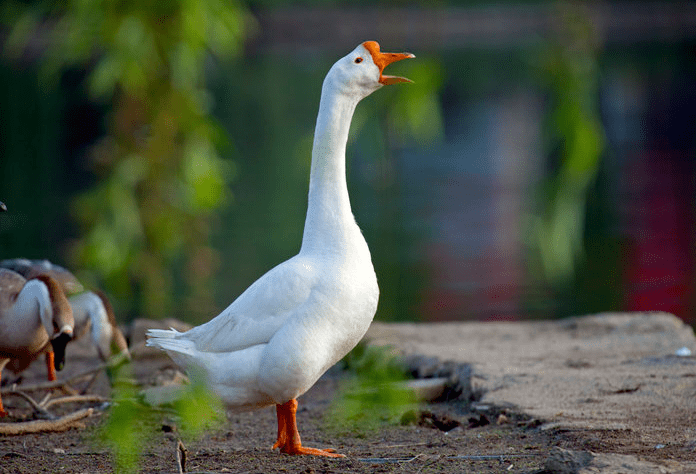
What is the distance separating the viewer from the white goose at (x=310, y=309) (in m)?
3.77

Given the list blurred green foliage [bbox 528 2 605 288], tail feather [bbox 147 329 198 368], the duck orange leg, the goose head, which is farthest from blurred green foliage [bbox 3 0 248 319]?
blurred green foliage [bbox 528 2 605 288]

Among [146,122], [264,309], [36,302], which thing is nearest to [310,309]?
[264,309]

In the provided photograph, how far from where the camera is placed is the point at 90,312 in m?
6.06

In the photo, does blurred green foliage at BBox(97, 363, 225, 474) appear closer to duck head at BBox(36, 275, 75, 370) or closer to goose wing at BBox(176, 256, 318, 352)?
goose wing at BBox(176, 256, 318, 352)

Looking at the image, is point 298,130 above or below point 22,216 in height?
above

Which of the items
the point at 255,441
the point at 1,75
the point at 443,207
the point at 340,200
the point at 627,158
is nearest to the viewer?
the point at 340,200

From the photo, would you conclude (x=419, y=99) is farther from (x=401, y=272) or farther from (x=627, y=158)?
(x=627, y=158)

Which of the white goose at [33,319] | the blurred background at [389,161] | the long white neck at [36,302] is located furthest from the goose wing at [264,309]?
the long white neck at [36,302]

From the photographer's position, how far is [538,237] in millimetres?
1454

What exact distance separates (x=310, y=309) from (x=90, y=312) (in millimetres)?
2819

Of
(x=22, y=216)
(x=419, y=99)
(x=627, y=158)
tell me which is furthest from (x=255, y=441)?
(x=627, y=158)

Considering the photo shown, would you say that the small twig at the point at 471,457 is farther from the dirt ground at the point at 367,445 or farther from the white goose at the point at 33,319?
the white goose at the point at 33,319

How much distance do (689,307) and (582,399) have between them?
18.2 ft

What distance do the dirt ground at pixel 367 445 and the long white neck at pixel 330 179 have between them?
1.02m
